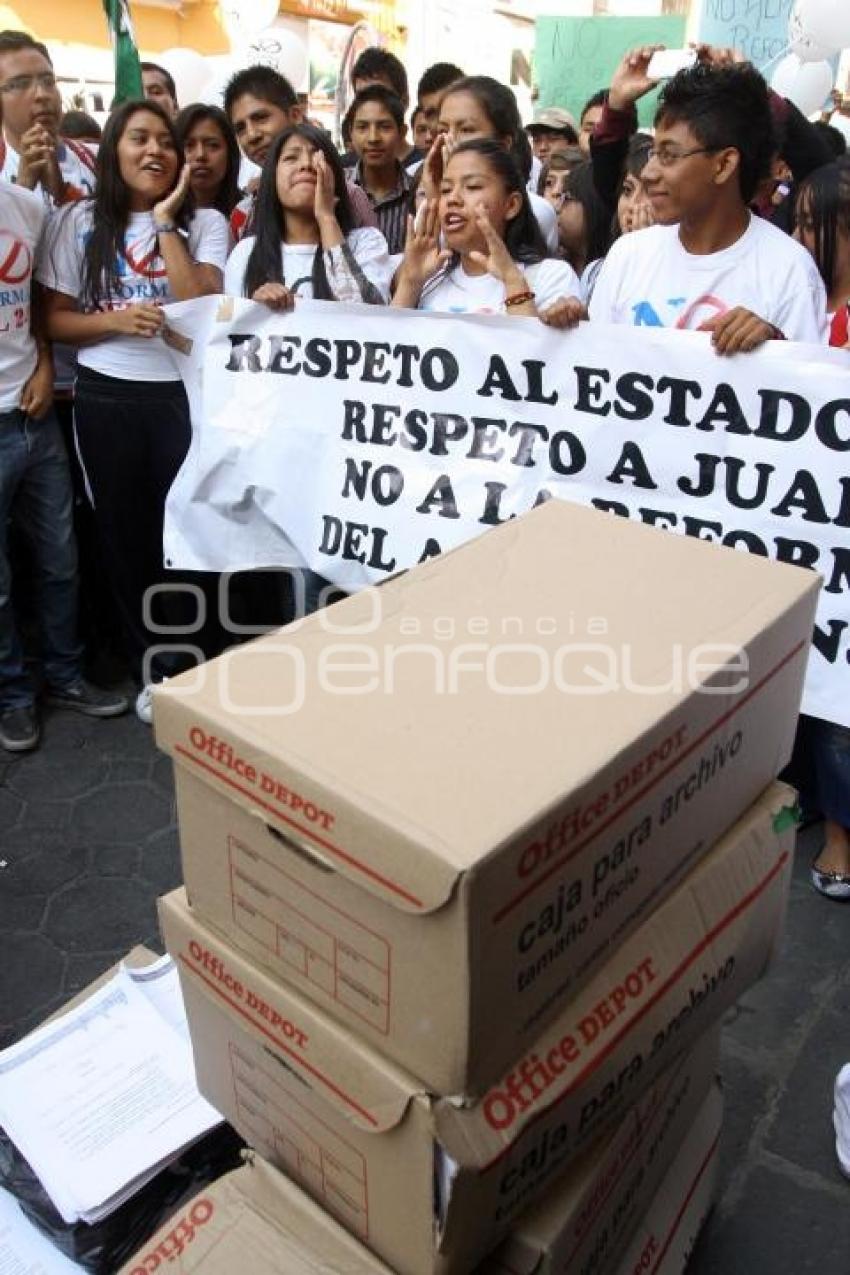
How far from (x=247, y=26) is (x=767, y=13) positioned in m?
3.85

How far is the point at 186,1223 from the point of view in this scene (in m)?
1.31

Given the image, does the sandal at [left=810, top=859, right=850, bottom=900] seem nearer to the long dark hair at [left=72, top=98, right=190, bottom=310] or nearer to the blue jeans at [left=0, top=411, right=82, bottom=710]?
the blue jeans at [left=0, top=411, right=82, bottom=710]

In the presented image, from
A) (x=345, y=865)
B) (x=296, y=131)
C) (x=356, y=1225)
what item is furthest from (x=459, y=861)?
(x=296, y=131)

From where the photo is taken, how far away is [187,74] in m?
7.39

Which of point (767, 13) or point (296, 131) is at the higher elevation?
point (767, 13)

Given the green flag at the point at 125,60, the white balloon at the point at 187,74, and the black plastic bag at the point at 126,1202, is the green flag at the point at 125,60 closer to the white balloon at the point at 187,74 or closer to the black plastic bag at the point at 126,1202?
the white balloon at the point at 187,74

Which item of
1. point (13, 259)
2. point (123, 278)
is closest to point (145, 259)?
point (123, 278)

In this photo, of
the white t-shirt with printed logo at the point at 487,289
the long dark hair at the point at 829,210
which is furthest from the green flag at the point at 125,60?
the long dark hair at the point at 829,210

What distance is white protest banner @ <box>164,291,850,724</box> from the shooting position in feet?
7.77

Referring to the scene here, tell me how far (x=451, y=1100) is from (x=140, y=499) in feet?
9.29

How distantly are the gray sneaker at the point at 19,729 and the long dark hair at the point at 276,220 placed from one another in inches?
63.1

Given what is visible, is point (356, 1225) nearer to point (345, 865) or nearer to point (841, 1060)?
point (345, 865)

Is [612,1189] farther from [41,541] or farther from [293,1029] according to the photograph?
[41,541]

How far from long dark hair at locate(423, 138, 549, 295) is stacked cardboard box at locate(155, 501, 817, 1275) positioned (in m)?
1.86
